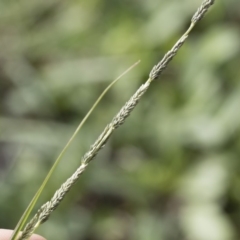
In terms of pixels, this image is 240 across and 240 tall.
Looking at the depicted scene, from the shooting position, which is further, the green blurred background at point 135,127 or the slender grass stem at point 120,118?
→ the green blurred background at point 135,127

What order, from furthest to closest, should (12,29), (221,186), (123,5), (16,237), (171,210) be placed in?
(12,29), (123,5), (171,210), (221,186), (16,237)

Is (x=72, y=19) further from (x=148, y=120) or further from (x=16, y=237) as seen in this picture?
(x=16, y=237)

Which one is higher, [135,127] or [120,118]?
[135,127]

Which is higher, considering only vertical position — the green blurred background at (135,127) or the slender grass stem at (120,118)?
the green blurred background at (135,127)

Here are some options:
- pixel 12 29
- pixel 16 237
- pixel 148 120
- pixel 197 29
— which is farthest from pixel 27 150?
pixel 16 237

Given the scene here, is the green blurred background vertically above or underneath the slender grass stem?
above

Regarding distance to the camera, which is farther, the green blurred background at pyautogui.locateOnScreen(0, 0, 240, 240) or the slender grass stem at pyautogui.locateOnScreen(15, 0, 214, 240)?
the green blurred background at pyautogui.locateOnScreen(0, 0, 240, 240)

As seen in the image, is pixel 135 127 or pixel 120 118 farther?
pixel 135 127

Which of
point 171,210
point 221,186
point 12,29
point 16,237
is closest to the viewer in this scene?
point 16,237
